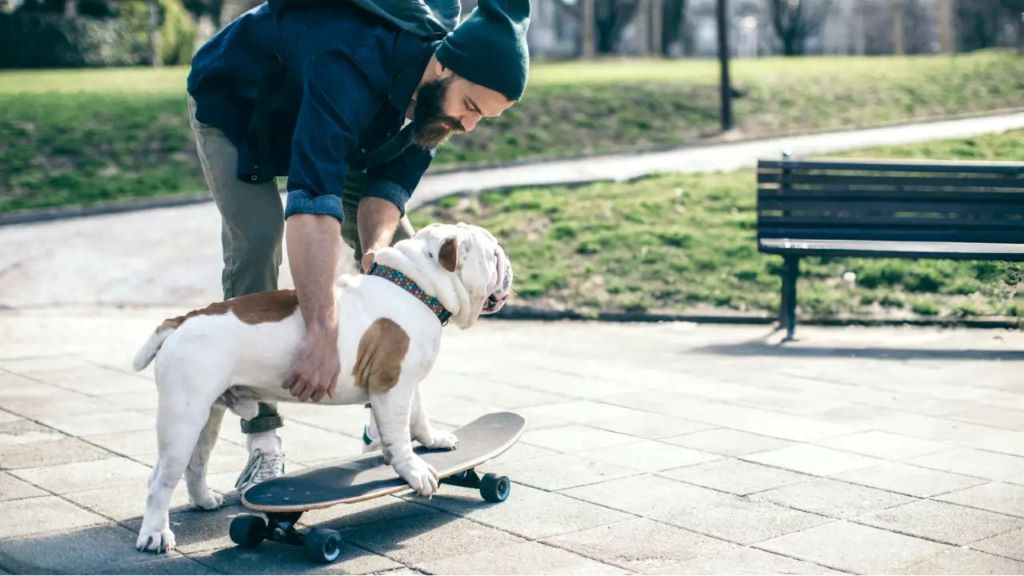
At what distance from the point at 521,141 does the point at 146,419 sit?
11.6 m

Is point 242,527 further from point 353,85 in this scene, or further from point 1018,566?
point 1018,566

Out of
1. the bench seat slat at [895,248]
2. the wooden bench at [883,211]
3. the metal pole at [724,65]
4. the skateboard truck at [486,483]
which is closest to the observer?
the skateboard truck at [486,483]

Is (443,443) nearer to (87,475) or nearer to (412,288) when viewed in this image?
(412,288)

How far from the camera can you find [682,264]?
32.3 feet

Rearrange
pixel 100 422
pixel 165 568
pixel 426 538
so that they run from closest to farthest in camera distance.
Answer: pixel 165 568 → pixel 426 538 → pixel 100 422

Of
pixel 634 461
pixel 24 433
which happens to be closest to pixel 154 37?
pixel 24 433

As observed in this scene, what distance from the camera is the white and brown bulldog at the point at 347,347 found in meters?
3.76

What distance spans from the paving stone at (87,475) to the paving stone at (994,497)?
2.99m

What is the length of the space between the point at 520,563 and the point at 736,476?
132 centimetres

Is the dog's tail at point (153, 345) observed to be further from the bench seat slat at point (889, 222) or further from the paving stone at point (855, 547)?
the bench seat slat at point (889, 222)

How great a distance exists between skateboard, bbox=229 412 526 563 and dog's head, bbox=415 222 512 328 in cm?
56

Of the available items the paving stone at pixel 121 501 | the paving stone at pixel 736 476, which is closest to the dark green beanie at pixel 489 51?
the paving stone at pixel 736 476

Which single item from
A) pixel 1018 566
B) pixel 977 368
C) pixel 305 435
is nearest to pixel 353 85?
pixel 305 435

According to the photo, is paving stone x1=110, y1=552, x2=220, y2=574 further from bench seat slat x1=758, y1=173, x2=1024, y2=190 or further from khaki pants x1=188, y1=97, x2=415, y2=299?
bench seat slat x1=758, y1=173, x2=1024, y2=190
